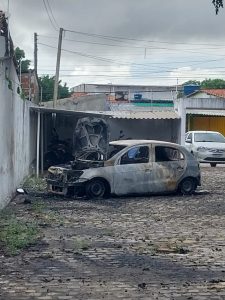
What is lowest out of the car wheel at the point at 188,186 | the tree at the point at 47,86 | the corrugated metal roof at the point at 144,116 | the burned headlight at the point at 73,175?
the car wheel at the point at 188,186

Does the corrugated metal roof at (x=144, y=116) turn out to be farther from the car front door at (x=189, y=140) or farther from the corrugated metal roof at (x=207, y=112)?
the corrugated metal roof at (x=207, y=112)

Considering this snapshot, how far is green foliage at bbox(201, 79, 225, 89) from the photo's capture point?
3912 inches

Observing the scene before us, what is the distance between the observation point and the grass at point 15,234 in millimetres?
10609

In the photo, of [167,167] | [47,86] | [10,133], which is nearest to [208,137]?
[167,167]

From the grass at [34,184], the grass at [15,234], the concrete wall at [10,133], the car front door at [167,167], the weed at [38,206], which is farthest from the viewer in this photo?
the grass at [34,184]

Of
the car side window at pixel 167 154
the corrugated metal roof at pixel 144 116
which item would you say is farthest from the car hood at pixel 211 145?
the car side window at pixel 167 154

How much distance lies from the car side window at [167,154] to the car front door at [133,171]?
280 millimetres

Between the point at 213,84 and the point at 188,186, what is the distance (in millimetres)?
83806

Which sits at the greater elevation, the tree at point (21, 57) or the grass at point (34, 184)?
the tree at point (21, 57)

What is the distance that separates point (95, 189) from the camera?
18.3m

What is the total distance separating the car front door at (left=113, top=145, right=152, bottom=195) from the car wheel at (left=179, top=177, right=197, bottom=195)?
46.7 inches

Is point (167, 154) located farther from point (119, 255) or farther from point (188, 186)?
point (119, 255)

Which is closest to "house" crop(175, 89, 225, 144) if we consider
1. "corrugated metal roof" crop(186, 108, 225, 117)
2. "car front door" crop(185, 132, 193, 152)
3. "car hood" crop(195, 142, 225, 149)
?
"corrugated metal roof" crop(186, 108, 225, 117)

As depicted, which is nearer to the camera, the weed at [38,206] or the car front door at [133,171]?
the weed at [38,206]
